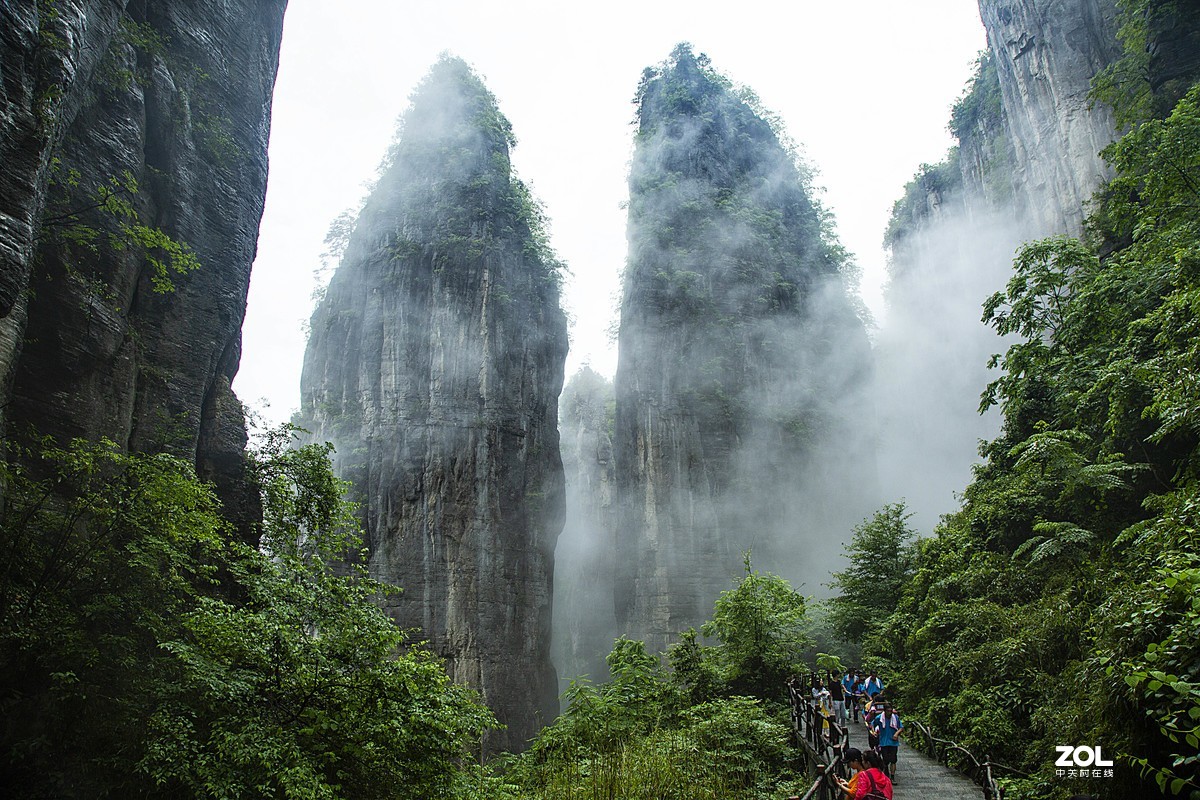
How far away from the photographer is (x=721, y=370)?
3559cm

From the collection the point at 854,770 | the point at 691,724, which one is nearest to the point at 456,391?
the point at 691,724

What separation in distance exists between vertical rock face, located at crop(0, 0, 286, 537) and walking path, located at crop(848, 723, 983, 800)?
11525mm

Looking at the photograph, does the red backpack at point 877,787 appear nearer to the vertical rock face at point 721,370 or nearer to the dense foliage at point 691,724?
the dense foliage at point 691,724

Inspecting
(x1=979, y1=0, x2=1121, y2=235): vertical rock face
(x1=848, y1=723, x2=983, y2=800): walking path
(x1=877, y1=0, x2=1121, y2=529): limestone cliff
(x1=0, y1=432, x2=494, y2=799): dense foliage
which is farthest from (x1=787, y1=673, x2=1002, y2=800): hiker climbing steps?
(x1=877, y1=0, x2=1121, y2=529): limestone cliff

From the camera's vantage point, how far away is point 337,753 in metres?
7.93

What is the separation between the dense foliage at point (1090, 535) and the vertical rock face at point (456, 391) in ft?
50.1

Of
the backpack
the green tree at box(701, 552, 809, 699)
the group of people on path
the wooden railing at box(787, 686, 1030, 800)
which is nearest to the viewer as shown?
the backpack

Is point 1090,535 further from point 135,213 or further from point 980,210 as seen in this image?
point 980,210

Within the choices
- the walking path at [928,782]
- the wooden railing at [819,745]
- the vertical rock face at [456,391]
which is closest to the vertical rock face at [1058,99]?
the wooden railing at [819,745]

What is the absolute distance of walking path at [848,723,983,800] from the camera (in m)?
8.55

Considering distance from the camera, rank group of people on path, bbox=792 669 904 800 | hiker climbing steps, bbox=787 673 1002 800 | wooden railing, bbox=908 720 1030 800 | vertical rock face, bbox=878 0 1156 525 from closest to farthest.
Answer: group of people on path, bbox=792 669 904 800 < hiker climbing steps, bbox=787 673 1002 800 < wooden railing, bbox=908 720 1030 800 < vertical rock face, bbox=878 0 1156 525

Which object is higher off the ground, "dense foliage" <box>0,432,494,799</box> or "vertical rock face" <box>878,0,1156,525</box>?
"vertical rock face" <box>878,0,1156,525</box>

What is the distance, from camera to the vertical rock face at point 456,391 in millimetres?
27359

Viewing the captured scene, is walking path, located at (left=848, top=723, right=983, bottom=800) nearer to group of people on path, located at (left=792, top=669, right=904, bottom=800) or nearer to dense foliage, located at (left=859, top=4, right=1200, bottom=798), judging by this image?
group of people on path, located at (left=792, top=669, right=904, bottom=800)
